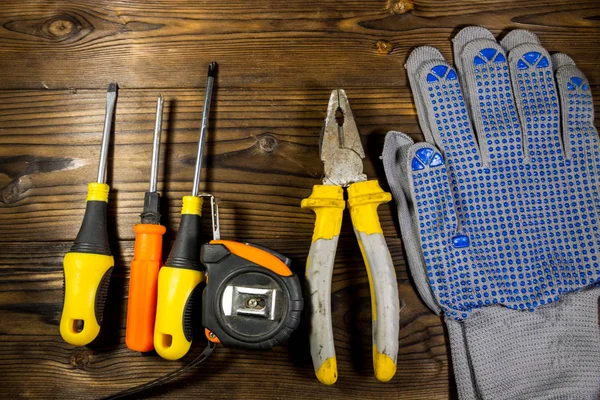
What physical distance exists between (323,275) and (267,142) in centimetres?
26

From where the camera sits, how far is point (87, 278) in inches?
27.5

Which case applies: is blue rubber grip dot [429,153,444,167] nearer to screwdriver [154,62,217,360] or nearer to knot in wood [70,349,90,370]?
screwdriver [154,62,217,360]

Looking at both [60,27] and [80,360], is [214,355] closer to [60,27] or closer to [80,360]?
[80,360]

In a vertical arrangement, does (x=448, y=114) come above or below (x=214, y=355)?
above

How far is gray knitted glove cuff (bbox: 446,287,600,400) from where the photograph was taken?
738 millimetres

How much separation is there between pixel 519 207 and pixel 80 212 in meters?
0.72

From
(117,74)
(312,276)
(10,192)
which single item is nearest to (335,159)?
(312,276)

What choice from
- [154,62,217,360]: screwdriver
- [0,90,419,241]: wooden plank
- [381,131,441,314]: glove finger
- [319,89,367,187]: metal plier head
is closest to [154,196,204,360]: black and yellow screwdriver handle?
[154,62,217,360]: screwdriver

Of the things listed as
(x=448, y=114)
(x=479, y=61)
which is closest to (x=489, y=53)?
(x=479, y=61)

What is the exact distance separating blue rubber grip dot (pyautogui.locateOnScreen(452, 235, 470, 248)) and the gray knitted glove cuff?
0.11 metres

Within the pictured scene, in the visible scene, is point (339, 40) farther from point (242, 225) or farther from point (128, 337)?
point (128, 337)

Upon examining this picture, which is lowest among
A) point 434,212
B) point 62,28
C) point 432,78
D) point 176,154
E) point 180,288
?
point 180,288

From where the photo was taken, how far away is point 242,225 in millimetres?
795

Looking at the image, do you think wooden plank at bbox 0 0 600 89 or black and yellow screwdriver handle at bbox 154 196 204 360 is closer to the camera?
black and yellow screwdriver handle at bbox 154 196 204 360
